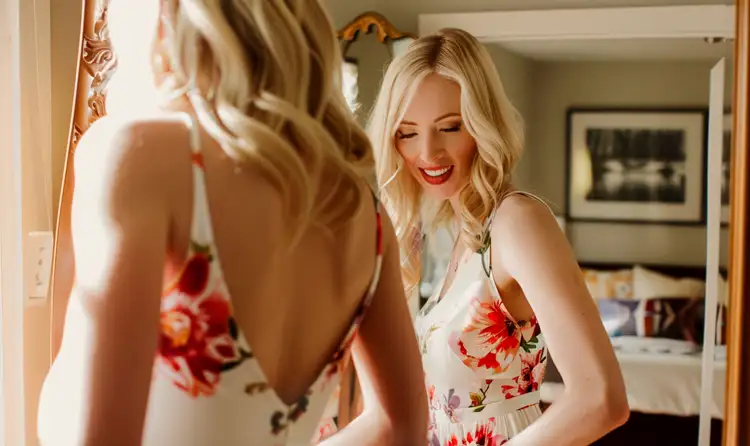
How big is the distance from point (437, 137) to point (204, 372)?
0.59m

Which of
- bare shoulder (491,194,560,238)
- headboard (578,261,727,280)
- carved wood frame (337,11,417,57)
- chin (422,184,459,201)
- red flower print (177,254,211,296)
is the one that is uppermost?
carved wood frame (337,11,417,57)

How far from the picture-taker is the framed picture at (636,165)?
1.46 meters

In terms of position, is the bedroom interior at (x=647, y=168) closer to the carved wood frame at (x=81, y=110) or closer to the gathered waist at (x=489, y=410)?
the gathered waist at (x=489, y=410)

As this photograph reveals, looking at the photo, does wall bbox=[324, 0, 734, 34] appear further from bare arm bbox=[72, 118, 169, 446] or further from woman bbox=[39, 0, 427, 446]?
bare arm bbox=[72, 118, 169, 446]

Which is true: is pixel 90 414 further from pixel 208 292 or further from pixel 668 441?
pixel 668 441

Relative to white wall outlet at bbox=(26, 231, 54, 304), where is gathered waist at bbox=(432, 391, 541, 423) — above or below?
below

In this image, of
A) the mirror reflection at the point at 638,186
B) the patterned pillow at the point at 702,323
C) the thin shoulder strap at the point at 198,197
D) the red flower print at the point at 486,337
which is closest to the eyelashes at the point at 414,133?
the red flower print at the point at 486,337

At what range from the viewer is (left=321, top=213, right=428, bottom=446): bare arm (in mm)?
744

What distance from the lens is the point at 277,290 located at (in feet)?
2.09

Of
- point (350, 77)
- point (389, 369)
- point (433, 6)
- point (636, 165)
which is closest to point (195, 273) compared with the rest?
point (389, 369)

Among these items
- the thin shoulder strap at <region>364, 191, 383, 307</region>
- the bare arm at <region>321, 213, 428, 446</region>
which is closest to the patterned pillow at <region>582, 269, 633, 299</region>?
the bare arm at <region>321, 213, 428, 446</region>

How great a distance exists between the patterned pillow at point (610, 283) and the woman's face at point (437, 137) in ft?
1.62

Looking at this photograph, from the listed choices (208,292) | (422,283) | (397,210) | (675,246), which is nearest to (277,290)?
(208,292)

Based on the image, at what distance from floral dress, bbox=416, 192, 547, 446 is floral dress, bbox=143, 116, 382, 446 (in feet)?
1.41
